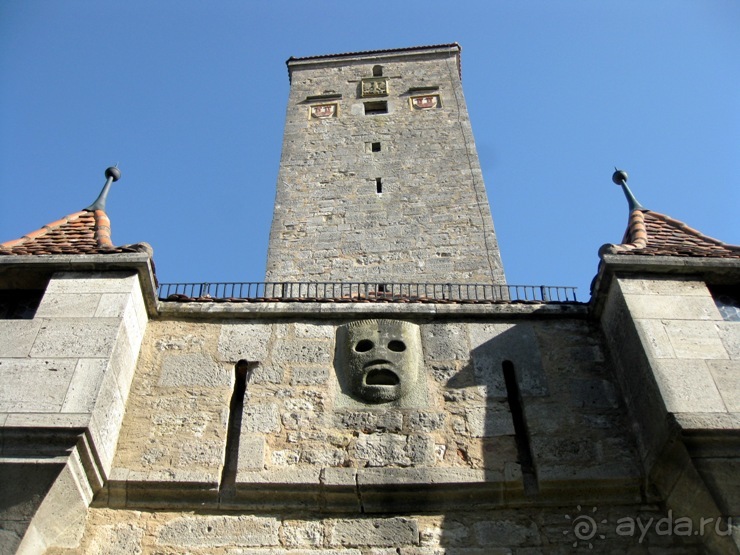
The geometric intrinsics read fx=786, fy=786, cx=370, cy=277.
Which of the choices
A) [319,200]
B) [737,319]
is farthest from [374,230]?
[737,319]

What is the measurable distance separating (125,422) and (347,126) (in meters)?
9.77

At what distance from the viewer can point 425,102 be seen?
1498 centimetres

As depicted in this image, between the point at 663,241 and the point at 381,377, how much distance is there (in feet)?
9.22

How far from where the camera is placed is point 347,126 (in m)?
14.2

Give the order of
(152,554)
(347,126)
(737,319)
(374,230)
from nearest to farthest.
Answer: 1. (152,554)
2. (737,319)
3. (374,230)
4. (347,126)

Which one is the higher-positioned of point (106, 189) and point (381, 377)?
point (106, 189)

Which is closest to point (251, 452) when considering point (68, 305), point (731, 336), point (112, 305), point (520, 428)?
point (112, 305)

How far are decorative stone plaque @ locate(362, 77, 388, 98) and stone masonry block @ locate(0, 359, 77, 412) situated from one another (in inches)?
441

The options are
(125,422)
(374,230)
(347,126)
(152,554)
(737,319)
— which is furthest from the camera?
(347,126)

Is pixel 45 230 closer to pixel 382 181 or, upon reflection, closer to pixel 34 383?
pixel 34 383

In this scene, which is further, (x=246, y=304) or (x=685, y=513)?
(x=246, y=304)

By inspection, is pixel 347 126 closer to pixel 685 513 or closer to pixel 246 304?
pixel 246 304

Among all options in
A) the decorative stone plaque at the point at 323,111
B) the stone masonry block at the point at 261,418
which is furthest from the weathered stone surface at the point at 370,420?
the decorative stone plaque at the point at 323,111

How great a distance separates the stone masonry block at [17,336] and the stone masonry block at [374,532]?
92.1 inches
